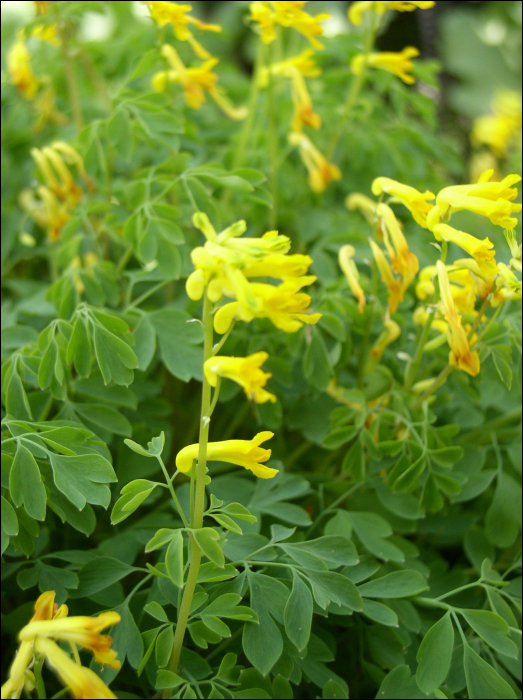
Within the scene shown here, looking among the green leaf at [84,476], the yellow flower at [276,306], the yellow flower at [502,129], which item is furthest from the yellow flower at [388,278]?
the yellow flower at [502,129]

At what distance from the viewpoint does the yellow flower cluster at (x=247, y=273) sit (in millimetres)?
394

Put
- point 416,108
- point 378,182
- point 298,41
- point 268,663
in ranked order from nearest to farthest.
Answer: point 268,663
point 378,182
point 416,108
point 298,41

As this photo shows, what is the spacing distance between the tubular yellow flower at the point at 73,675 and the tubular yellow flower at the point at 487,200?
1.47 ft

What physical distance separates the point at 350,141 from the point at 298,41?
38 centimetres

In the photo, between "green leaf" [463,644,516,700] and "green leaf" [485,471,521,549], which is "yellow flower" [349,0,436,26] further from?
"green leaf" [463,644,516,700]

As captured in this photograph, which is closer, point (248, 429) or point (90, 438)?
point (90, 438)

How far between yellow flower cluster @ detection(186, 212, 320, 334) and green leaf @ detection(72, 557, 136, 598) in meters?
0.27

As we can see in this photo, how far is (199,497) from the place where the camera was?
44 centimetres

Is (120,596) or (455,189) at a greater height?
(455,189)

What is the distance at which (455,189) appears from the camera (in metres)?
0.53

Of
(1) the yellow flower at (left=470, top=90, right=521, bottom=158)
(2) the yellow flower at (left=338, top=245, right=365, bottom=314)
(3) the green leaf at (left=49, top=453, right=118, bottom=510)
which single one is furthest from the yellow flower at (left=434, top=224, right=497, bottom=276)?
(1) the yellow flower at (left=470, top=90, right=521, bottom=158)

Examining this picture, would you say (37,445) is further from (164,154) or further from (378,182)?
(164,154)

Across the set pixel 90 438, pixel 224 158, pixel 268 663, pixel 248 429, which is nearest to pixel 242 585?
pixel 268 663

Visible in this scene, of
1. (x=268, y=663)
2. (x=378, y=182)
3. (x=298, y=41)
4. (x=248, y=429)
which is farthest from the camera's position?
(x=298, y=41)
